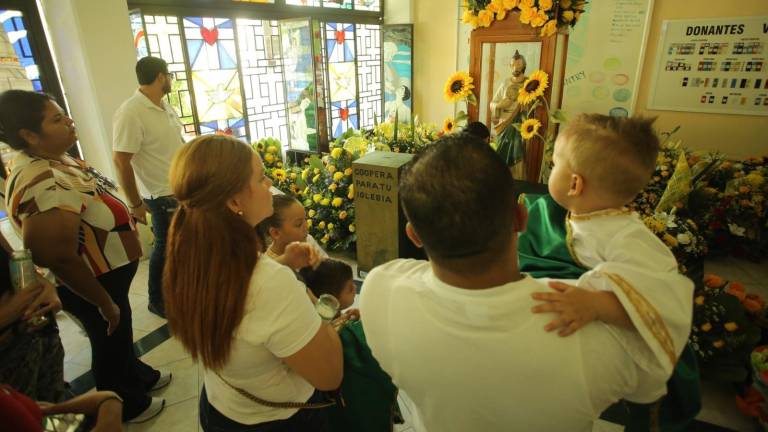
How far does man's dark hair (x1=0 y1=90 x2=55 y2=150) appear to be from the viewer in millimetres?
1405

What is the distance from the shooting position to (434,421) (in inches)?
29.6

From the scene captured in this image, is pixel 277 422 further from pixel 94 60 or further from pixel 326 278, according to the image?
pixel 94 60

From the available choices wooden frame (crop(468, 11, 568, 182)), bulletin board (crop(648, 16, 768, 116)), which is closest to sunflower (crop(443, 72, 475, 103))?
wooden frame (crop(468, 11, 568, 182))

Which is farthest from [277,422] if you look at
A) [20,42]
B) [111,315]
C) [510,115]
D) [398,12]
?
[398,12]

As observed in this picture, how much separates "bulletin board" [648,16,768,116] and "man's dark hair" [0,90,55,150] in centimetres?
526

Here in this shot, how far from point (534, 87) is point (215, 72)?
3090 mm

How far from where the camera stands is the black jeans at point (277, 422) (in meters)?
0.99

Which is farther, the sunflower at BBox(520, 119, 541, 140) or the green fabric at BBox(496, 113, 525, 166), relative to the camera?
the green fabric at BBox(496, 113, 525, 166)

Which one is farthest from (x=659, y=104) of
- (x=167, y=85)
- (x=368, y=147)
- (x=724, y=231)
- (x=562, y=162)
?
(x=167, y=85)

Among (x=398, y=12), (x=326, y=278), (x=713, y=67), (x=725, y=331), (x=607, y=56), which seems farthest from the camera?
(x=398, y=12)

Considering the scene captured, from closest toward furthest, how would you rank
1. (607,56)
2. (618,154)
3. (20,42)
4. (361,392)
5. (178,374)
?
(618,154) < (361,392) < (178,374) < (20,42) < (607,56)

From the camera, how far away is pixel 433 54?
241 inches

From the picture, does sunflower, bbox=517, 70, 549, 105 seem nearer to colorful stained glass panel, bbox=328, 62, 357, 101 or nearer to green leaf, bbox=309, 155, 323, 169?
green leaf, bbox=309, 155, 323, 169

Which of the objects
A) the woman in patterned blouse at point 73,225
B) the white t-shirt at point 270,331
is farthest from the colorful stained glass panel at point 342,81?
the white t-shirt at point 270,331
